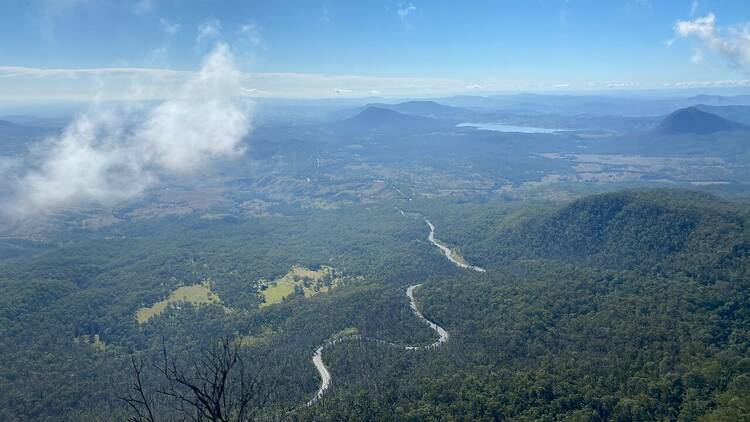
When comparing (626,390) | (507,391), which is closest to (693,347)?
(626,390)

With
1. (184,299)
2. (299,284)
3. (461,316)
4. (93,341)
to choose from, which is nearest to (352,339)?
(461,316)

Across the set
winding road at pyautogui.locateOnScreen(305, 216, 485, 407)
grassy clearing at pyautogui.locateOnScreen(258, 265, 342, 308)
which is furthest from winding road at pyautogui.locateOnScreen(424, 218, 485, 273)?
grassy clearing at pyautogui.locateOnScreen(258, 265, 342, 308)

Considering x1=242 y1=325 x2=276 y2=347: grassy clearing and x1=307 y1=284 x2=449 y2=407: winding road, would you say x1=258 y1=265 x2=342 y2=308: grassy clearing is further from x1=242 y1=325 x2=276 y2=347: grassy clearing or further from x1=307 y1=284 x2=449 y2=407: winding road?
x1=307 y1=284 x2=449 y2=407: winding road

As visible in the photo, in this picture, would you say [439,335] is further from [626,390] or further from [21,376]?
[21,376]

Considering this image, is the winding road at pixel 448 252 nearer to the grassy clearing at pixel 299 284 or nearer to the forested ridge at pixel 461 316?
the forested ridge at pixel 461 316

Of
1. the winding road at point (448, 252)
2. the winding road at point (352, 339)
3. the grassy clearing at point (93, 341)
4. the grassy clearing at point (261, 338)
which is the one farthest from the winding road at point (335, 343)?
the grassy clearing at point (93, 341)
